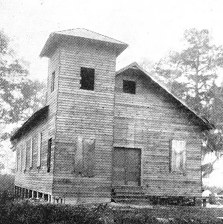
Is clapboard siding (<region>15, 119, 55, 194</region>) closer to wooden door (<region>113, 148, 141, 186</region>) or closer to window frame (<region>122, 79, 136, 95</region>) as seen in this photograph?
wooden door (<region>113, 148, 141, 186</region>)

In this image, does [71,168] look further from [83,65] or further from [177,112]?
[177,112]

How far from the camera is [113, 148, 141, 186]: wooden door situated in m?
19.9

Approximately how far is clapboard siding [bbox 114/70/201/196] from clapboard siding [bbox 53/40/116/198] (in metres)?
1.01

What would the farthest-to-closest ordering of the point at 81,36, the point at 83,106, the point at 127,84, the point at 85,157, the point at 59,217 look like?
1. the point at 127,84
2. the point at 83,106
3. the point at 81,36
4. the point at 85,157
5. the point at 59,217

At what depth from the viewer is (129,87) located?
2109 centimetres

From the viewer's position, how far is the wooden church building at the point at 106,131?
18.5m

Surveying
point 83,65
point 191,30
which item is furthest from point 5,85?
point 83,65

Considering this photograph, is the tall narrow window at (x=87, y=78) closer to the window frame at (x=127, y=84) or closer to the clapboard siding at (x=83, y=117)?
the clapboard siding at (x=83, y=117)

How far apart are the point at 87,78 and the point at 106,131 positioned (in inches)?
119

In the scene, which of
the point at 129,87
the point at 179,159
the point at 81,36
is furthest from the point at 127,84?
the point at 179,159

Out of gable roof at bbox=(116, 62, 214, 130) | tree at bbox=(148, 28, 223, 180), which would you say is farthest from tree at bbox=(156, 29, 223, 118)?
gable roof at bbox=(116, 62, 214, 130)

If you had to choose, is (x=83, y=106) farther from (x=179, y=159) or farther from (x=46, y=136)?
(x=179, y=159)

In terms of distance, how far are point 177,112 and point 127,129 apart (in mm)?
3082

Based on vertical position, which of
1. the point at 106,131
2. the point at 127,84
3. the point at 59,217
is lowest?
the point at 59,217
